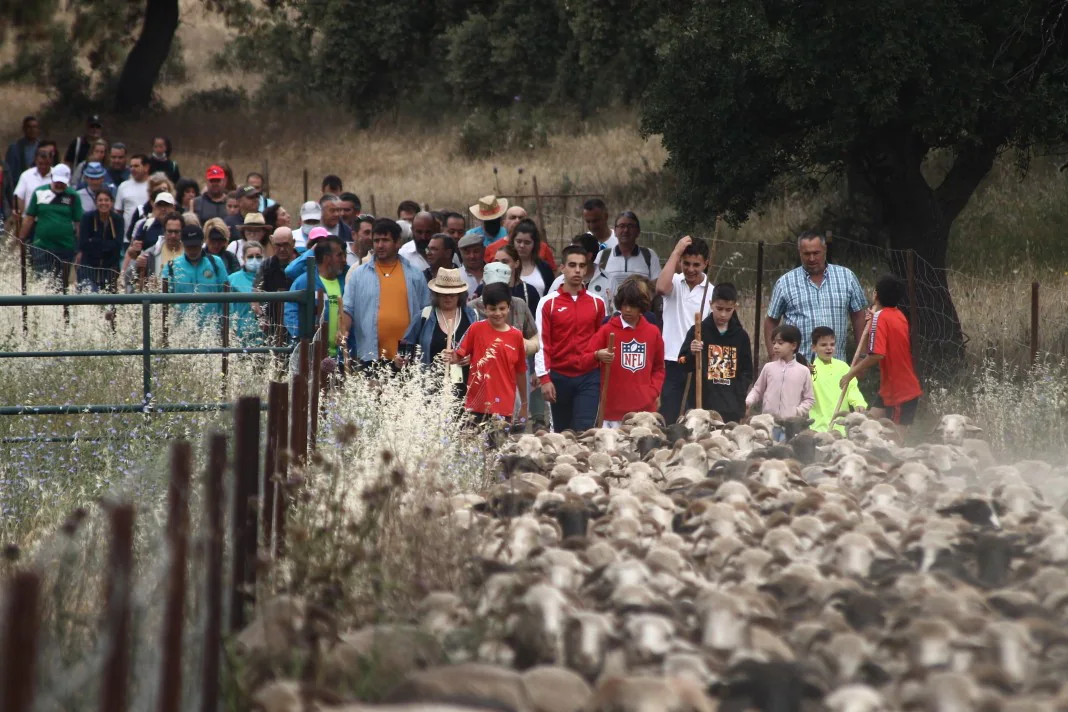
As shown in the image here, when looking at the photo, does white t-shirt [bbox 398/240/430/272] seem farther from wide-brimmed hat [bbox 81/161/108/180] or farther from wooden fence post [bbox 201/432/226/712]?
wooden fence post [bbox 201/432/226/712]

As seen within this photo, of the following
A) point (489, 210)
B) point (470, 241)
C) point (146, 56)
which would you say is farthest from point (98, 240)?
point (146, 56)

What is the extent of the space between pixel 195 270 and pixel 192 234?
0.41 meters

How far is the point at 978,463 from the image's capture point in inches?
346

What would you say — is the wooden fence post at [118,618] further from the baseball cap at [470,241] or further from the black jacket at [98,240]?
the black jacket at [98,240]

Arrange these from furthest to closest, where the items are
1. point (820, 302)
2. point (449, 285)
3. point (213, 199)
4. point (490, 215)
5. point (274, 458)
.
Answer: point (213, 199)
point (490, 215)
point (820, 302)
point (449, 285)
point (274, 458)

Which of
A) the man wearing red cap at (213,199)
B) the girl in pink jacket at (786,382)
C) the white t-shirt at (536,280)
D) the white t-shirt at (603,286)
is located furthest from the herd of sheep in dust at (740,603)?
the man wearing red cap at (213,199)

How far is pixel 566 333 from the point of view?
11.0 metres

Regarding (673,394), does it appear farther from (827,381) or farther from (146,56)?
(146,56)

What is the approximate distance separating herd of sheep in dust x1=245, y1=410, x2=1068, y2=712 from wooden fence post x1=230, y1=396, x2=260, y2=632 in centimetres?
28

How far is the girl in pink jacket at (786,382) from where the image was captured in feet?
33.8

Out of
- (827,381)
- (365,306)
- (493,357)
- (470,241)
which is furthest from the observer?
(470,241)

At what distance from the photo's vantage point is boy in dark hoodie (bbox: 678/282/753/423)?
436 inches

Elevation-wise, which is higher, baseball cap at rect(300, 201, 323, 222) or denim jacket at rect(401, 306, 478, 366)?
baseball cap at rect(300, 201, 323, 222)

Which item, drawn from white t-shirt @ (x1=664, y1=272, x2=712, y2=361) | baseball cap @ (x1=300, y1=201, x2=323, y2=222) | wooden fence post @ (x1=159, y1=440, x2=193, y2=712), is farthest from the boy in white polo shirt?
wooden fence post @ (x1=159, y1=440, x2=193, y2=712)
